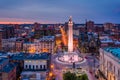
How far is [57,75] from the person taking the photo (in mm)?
49312

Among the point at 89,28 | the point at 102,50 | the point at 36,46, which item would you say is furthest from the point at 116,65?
the point at 89,28

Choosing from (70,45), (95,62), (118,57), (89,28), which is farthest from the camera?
(89,28)

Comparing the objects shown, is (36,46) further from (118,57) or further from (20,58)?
(118,57)

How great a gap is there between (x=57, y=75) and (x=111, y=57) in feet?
41.4

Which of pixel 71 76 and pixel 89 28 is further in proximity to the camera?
pixel 89 28

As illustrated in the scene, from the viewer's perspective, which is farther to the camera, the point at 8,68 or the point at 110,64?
the point at 110,64

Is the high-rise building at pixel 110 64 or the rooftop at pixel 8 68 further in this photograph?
the high-rise building at pixel 110 64

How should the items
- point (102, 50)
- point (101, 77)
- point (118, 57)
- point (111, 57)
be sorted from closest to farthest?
1. point (118, 57)
2. point (111, 57)
3. point (101, 77)
4. point (102, 50)

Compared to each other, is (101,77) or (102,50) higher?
(102,50)

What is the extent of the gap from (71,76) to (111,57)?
9520mm

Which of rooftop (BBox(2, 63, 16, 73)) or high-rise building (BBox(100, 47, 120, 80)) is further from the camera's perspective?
high-rise building (BBox(100, 47, 120, 80))

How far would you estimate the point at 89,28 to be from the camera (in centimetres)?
16100

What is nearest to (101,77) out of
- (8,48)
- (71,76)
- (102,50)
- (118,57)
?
(102,50)

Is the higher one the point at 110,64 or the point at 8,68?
the point at 110,64
